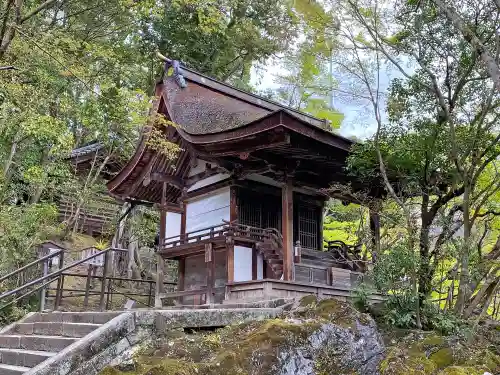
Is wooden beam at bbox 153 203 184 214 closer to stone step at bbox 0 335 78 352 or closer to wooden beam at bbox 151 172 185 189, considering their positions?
wooden beam at bbox 151 172 185 189

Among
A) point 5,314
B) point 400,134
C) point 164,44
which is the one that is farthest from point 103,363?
point 164,44

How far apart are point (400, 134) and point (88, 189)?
1032cm

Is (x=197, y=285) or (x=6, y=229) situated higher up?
(x=6, y=229)

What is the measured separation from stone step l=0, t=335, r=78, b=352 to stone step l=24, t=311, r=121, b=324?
35 cm

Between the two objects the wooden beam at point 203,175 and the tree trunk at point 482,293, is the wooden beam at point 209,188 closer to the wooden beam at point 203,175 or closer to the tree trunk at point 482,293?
the wooden beam at point 203,175

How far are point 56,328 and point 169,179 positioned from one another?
6.30 m

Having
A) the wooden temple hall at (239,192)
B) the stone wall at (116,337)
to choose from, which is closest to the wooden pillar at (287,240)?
the wooden temple hall at (239,192)

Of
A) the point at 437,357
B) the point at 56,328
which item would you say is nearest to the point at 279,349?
the point at 437,357

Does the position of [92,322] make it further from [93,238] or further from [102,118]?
[93,238]

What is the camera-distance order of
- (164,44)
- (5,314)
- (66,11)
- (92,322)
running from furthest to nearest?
(164,44)
(66,11)
(5,314)
(92,322)

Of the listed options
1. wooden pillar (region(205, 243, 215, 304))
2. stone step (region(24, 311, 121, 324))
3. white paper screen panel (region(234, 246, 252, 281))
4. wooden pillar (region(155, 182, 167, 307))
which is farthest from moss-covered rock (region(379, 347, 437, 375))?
wooden pillar (region(155, 182, 167, 307))

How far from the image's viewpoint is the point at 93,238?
2258 cm

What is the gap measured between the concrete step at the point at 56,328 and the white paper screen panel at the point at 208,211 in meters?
5.04

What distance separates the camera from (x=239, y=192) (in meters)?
10.8
